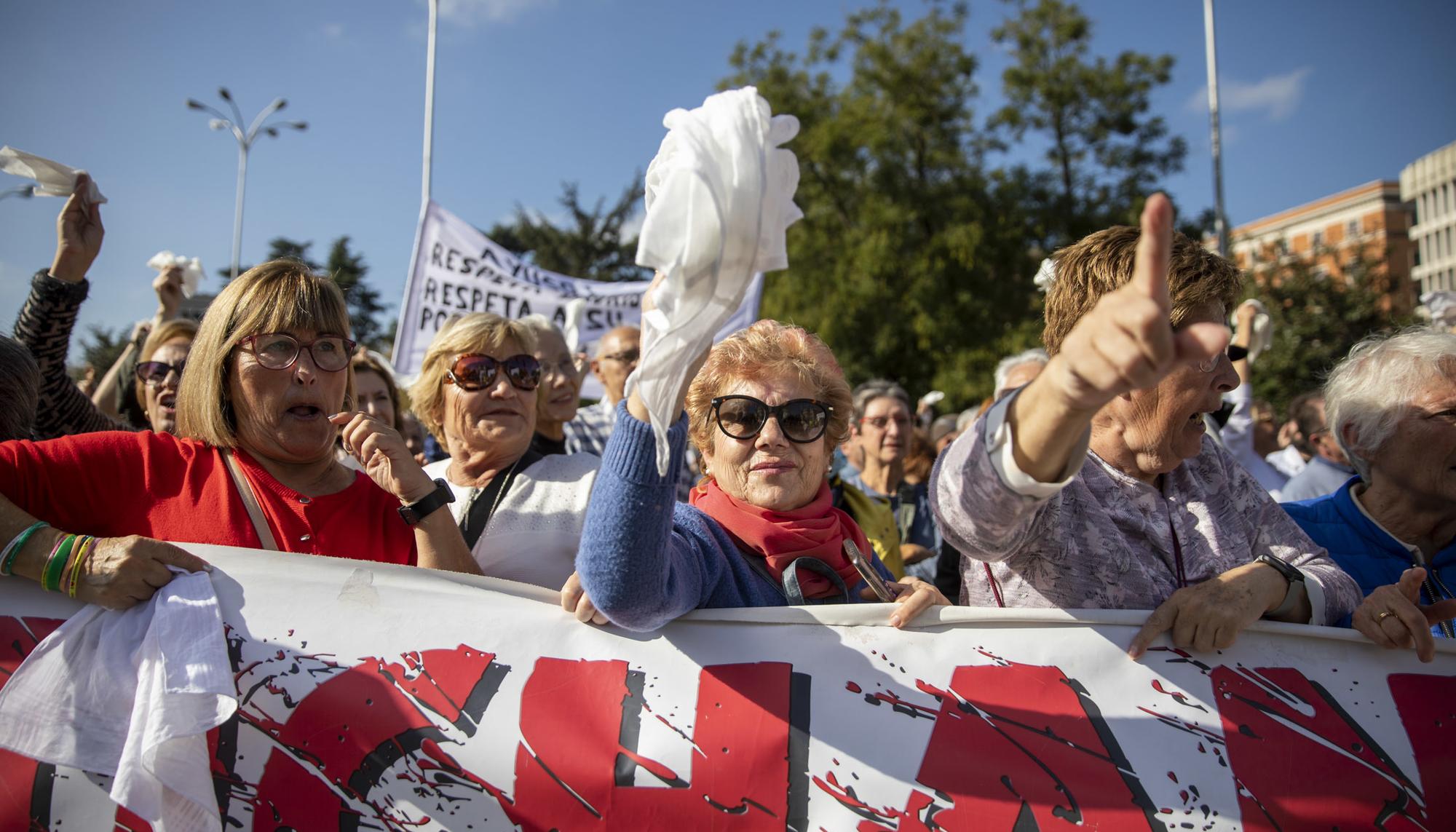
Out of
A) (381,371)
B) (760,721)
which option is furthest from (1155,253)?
(381,371)

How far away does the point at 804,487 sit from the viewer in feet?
7.23

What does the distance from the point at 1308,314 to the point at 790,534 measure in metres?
25.0

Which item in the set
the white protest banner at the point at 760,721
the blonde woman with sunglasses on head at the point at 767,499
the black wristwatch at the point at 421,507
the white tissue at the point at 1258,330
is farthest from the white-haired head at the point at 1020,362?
the black wristwatch at the point at 421,507

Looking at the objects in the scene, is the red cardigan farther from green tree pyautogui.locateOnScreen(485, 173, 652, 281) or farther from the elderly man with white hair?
green tree pyautogui.locateOnScreen(485, 173, 652, 281)

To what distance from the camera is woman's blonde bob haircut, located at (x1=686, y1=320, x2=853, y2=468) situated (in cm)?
221

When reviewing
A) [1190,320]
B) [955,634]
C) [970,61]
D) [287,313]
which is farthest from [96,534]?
[970,61]

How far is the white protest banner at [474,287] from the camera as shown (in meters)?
7.35

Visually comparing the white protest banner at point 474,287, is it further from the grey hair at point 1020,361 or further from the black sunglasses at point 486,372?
the black sunglasses at point 486,372

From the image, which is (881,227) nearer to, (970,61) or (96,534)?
(970,61)

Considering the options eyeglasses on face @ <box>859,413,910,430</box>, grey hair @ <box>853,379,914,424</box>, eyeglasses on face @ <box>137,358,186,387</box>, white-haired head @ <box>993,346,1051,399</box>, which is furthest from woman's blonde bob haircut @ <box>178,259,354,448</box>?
grey hair @ <box>853,379,914,424</box>

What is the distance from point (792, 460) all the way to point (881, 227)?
19354mm

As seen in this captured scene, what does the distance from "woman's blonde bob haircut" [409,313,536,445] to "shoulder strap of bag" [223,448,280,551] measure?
34.9 inches

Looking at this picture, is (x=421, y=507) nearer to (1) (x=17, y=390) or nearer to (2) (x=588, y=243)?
(1) (x=17, y=390)

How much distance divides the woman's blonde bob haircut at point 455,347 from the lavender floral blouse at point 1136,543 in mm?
1674
